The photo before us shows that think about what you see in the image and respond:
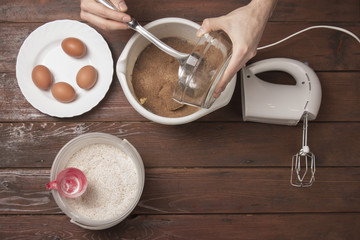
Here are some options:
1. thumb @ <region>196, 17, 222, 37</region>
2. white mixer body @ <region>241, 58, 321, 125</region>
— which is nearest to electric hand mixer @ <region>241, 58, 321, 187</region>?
white mixer body @ <region>241, 58, 321, 125</region>

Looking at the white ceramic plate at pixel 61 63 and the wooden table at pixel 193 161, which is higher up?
the white ceramic plate at pixel 61 63

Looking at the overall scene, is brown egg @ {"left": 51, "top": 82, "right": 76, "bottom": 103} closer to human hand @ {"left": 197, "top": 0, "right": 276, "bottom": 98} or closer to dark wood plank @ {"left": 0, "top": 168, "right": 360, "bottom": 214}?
dark wood plank @ {"left": 0, "top": 168, "right": 360, "bottom": 214}

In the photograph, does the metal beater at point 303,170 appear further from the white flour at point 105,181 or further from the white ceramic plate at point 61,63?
the white ceramic plate at point 61,63

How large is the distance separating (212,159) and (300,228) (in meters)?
0.33

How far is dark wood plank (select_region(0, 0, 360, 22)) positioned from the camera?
3.09 feet

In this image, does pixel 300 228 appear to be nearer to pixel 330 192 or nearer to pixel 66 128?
pixel 330 192

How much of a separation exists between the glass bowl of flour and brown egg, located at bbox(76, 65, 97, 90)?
0.14m

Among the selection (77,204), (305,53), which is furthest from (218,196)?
(305,53)

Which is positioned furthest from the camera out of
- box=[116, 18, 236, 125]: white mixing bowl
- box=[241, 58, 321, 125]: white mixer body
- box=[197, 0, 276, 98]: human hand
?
box=[241, 58, 321, 125]: white mixer body

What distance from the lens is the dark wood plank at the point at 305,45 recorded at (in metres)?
0.94

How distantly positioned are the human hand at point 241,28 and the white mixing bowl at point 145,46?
0.10 m

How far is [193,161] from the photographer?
915mm

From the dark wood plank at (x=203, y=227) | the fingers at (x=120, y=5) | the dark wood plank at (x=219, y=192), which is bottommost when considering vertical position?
the dark wood plank at (x=203, y=227)

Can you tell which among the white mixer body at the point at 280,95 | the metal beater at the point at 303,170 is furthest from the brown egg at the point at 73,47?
the metal beater at the point at 303,170
